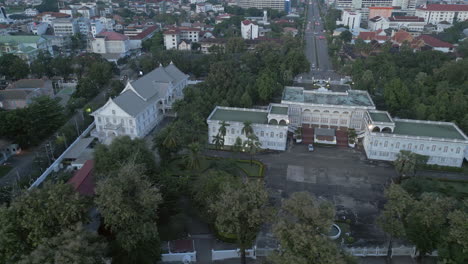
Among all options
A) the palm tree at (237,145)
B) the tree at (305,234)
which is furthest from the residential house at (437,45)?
the tree at (305,234)

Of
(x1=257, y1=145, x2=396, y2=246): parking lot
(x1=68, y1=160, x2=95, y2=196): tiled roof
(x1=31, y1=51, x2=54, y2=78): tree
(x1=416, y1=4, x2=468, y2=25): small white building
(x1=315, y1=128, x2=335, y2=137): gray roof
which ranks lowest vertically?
(x1=257, y1=145, x2=396, y2=246): parking lot

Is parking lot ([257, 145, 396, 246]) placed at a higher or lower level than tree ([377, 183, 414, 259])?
lower

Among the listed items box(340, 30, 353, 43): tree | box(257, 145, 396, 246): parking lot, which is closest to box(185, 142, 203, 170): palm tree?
box(257, 145, 396, 246): parking lot

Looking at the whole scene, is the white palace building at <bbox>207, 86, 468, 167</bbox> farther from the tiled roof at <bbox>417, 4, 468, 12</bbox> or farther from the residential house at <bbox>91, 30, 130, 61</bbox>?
the tiled roof at <bbox>417, 4, 468, 12</bbox>

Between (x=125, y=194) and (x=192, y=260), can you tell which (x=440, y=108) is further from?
(x=125, y=194)

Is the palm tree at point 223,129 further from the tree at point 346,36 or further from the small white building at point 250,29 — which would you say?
the tree at point 346,36

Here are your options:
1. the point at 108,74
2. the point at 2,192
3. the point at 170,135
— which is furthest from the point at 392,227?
the point at 108,74
